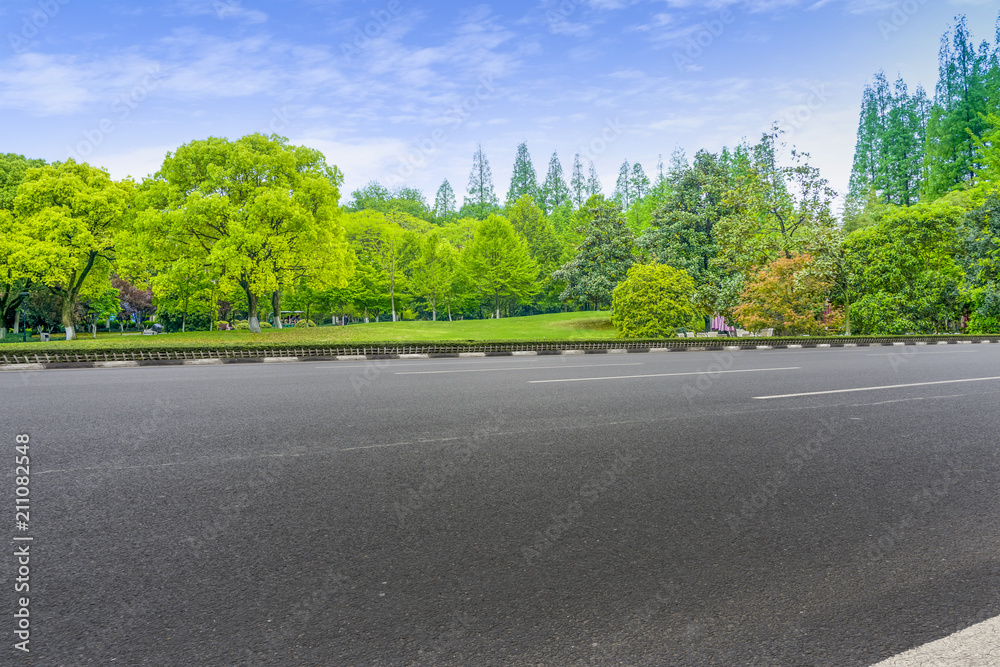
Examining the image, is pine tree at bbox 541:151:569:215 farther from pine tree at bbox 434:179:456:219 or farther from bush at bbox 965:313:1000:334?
bush at bbox 965:313:1000:334

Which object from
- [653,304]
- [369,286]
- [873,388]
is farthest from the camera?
[369,286]

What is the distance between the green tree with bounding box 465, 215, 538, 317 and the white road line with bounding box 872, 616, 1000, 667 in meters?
51.6

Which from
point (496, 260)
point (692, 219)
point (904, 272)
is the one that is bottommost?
point (904, 272)

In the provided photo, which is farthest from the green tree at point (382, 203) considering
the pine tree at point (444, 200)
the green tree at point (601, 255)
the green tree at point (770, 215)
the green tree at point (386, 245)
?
the green tree at point (770, 215)

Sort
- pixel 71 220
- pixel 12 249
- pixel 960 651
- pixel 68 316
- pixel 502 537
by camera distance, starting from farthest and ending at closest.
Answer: pixel 68 316 → pixel 71 220 → pixel 12 249 → pixel 502 537 → pixel 960 651

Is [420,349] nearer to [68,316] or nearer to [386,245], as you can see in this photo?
[68,316]

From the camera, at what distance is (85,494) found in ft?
12.3

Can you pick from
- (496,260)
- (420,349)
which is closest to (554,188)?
(496,260)

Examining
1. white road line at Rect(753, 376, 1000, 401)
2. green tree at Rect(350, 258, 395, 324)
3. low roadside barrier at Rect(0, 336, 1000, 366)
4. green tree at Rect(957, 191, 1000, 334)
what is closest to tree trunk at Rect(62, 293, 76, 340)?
green tree at Rect(350, 258, 395, 324)

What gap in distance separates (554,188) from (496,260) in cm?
3927

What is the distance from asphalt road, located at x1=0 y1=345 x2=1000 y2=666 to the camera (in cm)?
214

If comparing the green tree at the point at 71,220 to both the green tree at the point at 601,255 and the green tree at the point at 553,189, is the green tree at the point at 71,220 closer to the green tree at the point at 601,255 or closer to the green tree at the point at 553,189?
the green tree at the point at 601,255

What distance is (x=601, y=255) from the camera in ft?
140

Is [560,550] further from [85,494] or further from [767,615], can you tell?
[85,494]
